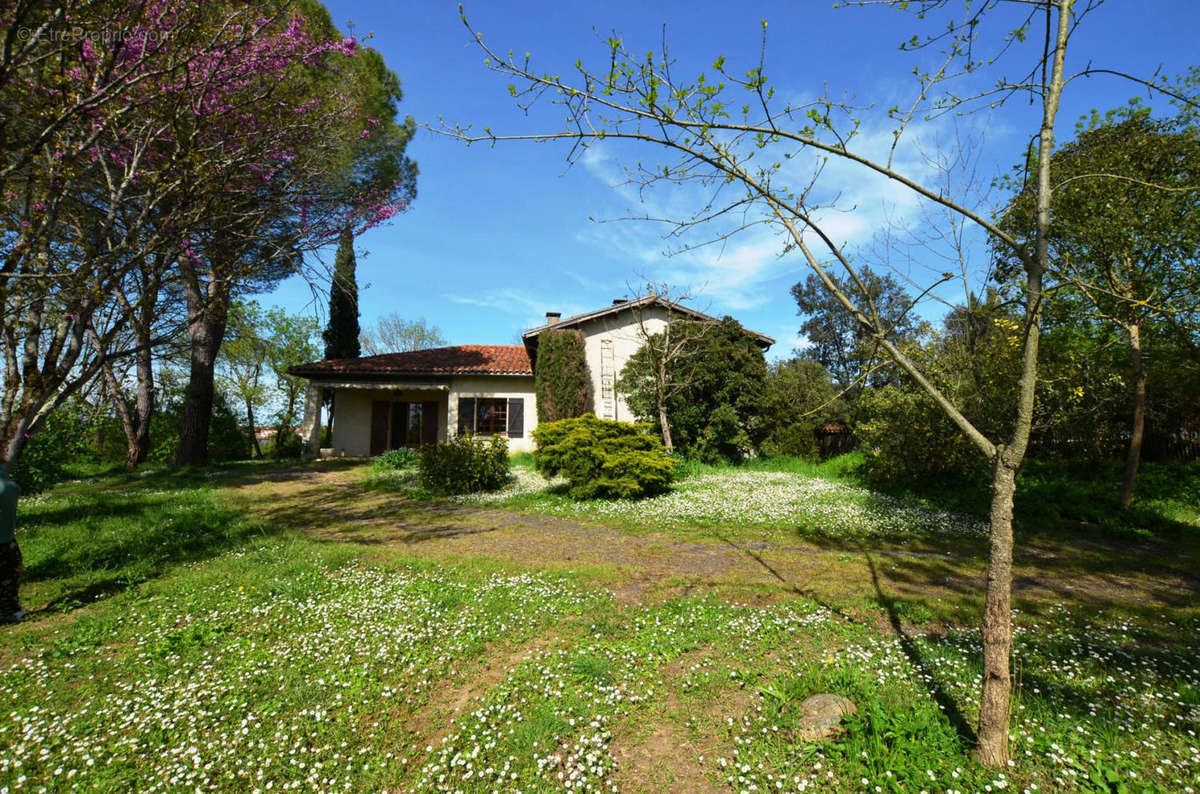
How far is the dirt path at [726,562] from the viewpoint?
19.7ft

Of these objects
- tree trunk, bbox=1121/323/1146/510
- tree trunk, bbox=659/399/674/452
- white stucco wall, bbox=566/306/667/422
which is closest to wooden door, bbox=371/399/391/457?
white stucco wall, bbox=566/306/667/422

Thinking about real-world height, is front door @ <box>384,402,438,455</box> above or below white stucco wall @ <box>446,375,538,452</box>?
below

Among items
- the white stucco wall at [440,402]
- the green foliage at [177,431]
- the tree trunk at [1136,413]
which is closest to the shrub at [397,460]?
the white stucco wall at [440,402]

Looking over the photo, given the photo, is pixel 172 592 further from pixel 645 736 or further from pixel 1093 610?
pixel 1093 610

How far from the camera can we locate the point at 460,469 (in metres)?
13.5

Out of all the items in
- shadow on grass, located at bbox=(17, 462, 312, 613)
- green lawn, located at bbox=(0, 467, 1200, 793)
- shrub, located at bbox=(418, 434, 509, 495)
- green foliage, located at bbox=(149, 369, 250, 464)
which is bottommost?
green lawn, located at bbox=(0, 467, 1200, 793)

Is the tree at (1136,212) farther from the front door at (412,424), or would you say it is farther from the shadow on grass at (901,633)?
the front door at (412,424)

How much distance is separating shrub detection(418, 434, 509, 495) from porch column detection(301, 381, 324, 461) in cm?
824

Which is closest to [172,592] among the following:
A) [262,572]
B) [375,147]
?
[262,572]

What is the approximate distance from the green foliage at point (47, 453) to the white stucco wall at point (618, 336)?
46.3 feet

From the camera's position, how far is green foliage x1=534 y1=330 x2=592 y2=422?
59.1 ft

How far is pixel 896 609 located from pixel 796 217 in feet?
14.9

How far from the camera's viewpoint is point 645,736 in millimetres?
3334

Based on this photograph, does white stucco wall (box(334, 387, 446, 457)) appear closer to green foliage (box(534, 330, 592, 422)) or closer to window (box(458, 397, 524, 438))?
window (box(458, 397, 524, 438))
